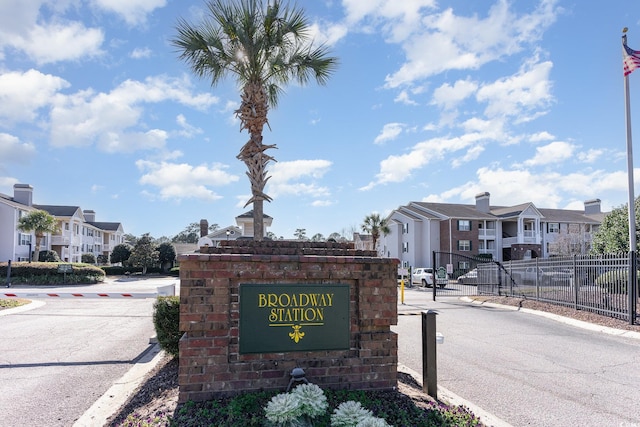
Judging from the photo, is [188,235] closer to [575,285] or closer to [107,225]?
[107,225]

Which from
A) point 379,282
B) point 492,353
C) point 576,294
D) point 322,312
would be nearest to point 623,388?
point 492,353

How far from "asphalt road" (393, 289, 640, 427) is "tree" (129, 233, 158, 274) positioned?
1603 inches

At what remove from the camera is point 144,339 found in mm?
9219

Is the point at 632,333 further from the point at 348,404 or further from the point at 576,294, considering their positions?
the point at 348,404

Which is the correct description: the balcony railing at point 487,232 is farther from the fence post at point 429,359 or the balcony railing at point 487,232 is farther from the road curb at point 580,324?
the fence post at point 429,359

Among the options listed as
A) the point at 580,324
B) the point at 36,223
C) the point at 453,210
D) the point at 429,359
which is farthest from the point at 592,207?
the point at 36,223

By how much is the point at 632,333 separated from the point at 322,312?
376 inches

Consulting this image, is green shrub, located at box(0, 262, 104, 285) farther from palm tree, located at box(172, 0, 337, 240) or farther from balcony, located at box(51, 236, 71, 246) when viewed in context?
palm tree, located at box(172, 0, 337, 240)

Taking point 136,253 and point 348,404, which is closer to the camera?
point 348,404

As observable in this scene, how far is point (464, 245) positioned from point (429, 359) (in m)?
43.0

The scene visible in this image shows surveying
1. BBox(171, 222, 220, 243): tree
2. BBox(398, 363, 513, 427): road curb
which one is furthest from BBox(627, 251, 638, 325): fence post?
BBox(171, 222, 220, 243): tree

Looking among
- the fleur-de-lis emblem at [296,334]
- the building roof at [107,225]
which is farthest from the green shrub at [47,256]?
the fleur-de-lis emblem at [296,334]

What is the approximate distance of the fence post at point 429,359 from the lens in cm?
482

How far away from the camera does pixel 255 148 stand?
806 cm
